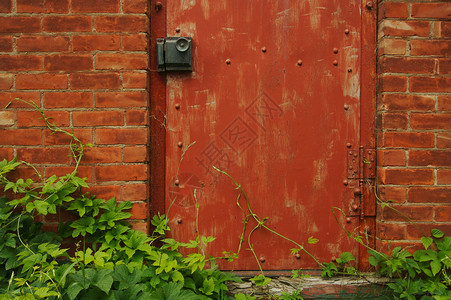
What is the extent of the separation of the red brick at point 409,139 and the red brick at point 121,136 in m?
1.38

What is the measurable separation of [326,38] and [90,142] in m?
1.49

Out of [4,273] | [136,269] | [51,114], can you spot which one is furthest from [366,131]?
[4,273]

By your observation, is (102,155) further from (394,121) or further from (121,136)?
(394,121)

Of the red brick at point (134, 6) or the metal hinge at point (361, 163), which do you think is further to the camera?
the metal hinge at point (361, 163)

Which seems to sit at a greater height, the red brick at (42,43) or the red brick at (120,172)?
the red brick at (42,43)

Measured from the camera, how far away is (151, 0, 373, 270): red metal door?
190 centimetres

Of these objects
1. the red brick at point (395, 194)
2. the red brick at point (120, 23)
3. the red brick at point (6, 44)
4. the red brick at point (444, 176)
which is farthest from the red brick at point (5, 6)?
the red brick at point (444, 176)

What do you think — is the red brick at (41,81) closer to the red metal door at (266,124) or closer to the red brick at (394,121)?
the red metal door at (266,124)

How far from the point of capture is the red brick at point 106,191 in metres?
1.79

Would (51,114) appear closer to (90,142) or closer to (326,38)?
(90,142)

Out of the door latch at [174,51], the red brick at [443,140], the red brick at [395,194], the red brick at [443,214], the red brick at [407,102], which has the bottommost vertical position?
the red brick at [443,214]

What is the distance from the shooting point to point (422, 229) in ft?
6.01

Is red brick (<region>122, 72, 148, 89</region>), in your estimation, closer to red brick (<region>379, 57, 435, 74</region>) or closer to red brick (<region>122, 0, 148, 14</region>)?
red brick (<region>122, 0, 148, 14</region>)

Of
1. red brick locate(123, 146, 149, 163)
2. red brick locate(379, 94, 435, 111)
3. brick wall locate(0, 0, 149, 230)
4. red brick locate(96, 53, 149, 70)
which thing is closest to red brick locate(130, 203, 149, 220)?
brick wall locate(0, 0, 149, 230)
